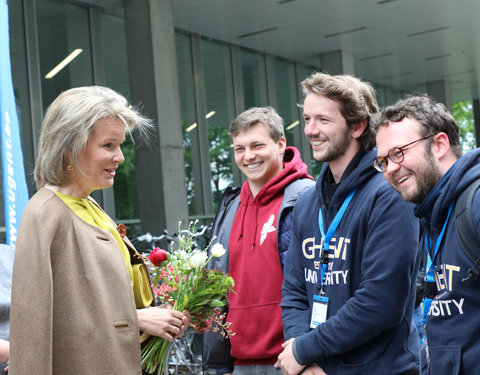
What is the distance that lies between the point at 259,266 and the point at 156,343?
0.88 meters

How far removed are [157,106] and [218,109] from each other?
4520mm

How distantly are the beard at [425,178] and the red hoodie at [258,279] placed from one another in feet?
3.80

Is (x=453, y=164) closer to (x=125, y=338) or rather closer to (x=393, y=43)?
(x=125, y=338)

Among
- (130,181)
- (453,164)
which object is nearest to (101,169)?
(453,164)

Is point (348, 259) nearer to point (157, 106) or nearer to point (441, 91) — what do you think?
point (157, 106)

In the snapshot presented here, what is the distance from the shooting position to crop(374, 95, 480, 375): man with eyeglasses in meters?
2.09

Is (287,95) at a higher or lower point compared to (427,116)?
higher

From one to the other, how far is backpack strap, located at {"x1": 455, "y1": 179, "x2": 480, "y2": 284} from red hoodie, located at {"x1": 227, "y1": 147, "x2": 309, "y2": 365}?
54.4 inches

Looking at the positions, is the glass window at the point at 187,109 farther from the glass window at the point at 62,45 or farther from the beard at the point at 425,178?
the beard at the point at 425,178

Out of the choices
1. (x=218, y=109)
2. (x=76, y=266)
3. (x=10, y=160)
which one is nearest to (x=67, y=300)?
(x=76, y=266)

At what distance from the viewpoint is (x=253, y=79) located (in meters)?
16.6

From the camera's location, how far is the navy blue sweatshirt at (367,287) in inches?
101

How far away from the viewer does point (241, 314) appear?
3.34m

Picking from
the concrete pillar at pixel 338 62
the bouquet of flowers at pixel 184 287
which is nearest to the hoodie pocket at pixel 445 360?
the bouquet of flowers at pixel 184 287
